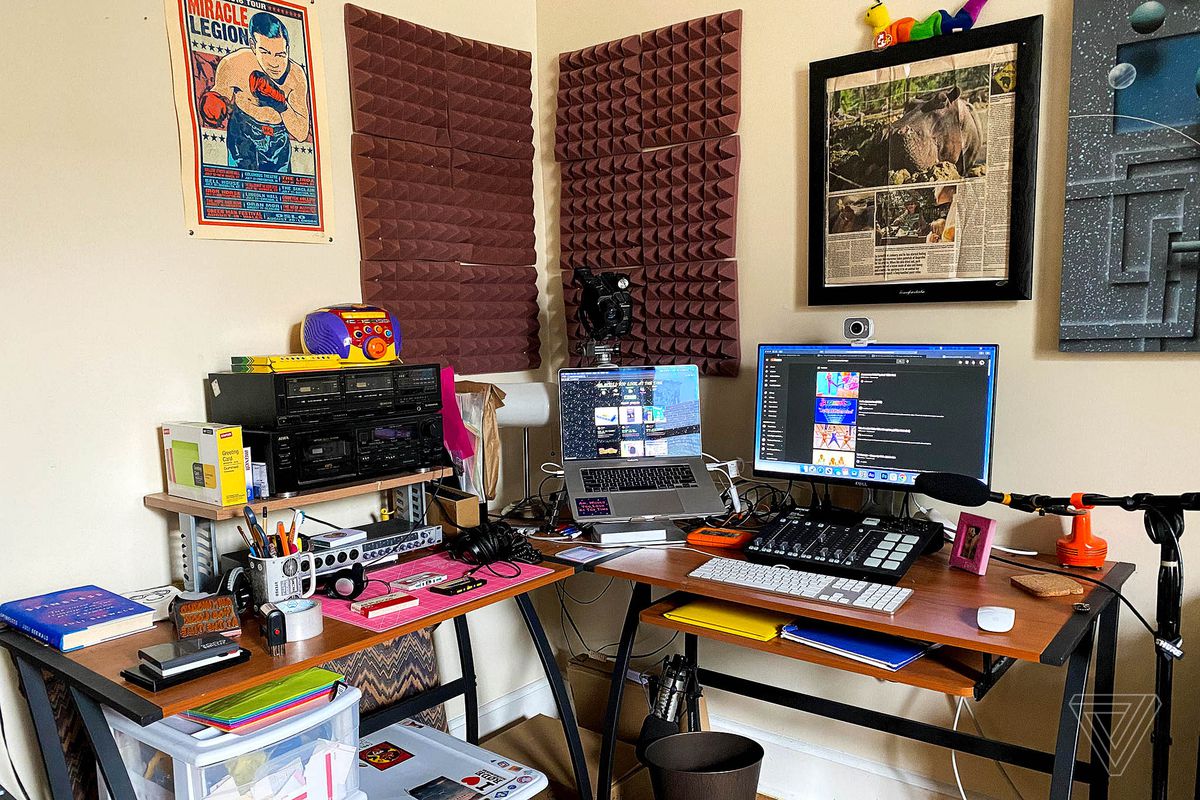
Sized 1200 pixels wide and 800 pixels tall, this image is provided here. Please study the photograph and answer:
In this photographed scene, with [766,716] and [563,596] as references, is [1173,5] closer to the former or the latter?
[766,716]

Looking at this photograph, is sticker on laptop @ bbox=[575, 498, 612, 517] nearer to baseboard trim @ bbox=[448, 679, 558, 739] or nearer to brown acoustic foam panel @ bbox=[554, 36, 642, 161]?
baseboard trim @ bbox=[448, 679, 558, 739]

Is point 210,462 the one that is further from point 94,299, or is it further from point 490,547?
point 490,547

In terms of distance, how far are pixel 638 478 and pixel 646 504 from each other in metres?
0.11

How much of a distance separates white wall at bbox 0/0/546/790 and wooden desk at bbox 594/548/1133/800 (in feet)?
3.77

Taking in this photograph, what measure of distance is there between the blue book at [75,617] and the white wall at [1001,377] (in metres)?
1.71

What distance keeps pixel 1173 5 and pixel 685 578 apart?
168cm

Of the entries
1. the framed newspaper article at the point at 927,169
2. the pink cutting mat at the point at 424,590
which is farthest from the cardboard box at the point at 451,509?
the framed newspaper article at the point at 927,169

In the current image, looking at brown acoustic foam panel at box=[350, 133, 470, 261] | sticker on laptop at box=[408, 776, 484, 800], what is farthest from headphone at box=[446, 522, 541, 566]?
brown acoustic foam panel at box=[350, 133, 470, 261]

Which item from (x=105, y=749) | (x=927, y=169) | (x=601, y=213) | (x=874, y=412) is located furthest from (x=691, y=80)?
(x=105, y=749)

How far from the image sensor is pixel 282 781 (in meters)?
1.62

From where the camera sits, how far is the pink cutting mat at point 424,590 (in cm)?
179

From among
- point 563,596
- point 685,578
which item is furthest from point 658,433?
point 563,596

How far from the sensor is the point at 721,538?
228cm

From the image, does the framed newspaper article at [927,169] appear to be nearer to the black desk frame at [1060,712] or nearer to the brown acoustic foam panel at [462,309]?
the black desk frame at [1060,712]
